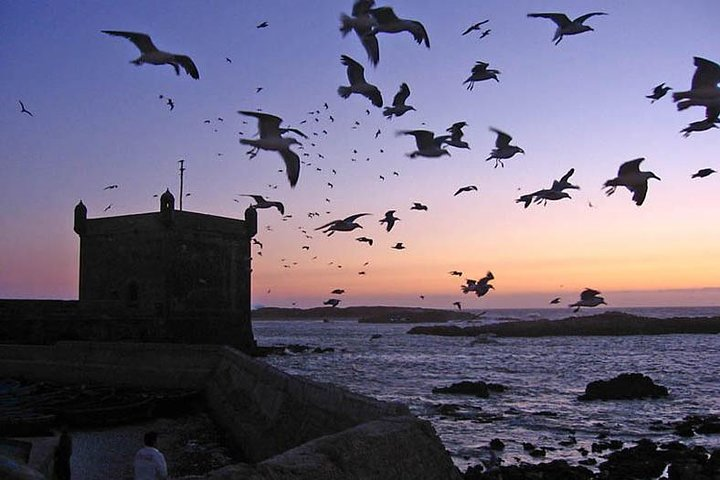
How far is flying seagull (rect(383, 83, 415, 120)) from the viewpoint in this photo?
33.8 feet

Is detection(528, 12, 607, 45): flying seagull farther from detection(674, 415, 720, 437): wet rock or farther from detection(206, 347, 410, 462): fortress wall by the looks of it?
detection(674, 415, 720, 437): wet rock

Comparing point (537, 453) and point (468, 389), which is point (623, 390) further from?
point (537, 453)

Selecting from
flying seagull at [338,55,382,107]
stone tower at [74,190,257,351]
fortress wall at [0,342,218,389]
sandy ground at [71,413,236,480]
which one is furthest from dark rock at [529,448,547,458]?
stone tower at [74,190,257,351]

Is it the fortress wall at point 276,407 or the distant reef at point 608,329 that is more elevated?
the fortress wall at point 276,407

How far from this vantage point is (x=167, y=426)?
60.2ft

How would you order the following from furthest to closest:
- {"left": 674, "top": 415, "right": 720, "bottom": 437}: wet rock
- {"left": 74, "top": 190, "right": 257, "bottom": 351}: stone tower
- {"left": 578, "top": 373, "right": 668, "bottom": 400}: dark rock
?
{"left": 74, "top": 190, "right": 257, "bottom": 351}: stone tower, {"left": 578, "top": 373, "right": 668, "bottom": 400}: dark rock, {"left": 674, "top": 415, "right": 720, "bottom": 437}: wet rock

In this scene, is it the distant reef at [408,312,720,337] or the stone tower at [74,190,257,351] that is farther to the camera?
the distant reef at [408,312,720,337]

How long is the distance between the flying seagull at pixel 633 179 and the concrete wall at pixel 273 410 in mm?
3870

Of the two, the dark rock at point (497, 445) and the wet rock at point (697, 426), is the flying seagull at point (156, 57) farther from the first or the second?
the wet rock at point (697, 426)

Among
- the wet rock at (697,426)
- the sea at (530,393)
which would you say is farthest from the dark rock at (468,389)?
the wet rock at (697,426)

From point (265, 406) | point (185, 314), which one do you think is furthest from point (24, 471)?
point (185, 314)

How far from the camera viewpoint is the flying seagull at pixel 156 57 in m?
8.91

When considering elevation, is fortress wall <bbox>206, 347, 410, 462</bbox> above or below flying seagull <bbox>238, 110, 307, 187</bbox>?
below

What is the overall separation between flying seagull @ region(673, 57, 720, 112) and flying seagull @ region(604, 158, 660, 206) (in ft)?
3.56
